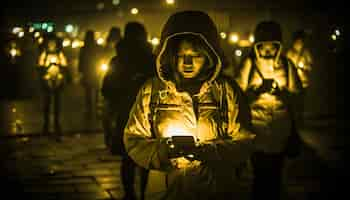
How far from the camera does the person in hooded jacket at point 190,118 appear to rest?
3.56 metres

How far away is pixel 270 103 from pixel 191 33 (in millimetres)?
3372

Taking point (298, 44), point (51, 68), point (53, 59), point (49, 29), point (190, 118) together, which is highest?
point (49, 29)

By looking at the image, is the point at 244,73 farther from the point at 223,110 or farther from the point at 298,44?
the point at 298,44

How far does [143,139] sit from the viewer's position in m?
3.71

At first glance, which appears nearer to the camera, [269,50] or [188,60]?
[188,60]

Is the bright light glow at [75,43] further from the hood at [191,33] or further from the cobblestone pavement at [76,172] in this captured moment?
the hood at [191,33]

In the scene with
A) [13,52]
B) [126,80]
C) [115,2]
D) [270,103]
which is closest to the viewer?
[270,103]

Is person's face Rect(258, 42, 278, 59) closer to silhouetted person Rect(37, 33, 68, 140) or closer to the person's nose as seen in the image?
the person's nose

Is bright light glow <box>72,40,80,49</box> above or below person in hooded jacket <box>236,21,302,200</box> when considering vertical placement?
above

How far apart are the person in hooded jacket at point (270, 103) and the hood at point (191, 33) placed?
3.10 meters

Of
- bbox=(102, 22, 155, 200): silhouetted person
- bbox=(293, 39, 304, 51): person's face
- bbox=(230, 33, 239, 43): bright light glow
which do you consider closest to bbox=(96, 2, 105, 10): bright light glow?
bbox=(230, 33, 239, 43): bright light glow

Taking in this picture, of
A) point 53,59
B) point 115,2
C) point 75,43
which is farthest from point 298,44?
point 115,2

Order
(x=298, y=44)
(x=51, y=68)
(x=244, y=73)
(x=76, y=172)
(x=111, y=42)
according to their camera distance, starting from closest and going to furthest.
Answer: (x=244, y=73)
(x=76, y=172)
(x=51, y=68)
(x=111, y=42)
(x=298, y=44)

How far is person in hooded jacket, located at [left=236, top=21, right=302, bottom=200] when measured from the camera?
686 cm
